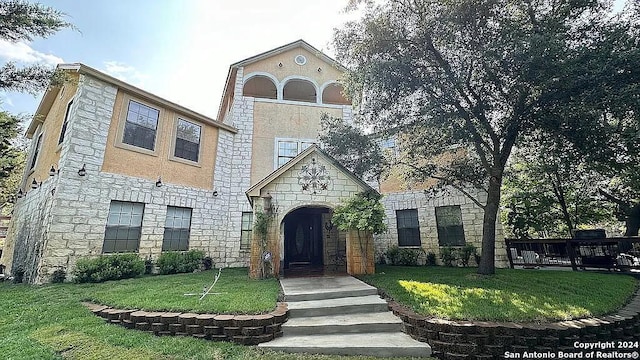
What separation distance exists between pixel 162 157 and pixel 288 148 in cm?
587

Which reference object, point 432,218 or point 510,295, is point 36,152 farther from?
point 510,295

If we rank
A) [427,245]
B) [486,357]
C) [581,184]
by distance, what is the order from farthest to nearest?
1. [581,184]
2. [427,245]
3. [486,357]

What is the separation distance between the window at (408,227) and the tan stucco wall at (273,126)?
20.0ft

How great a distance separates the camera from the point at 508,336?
394 centimetres

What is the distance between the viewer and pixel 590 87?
605cm

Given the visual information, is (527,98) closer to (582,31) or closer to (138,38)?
(582,31)

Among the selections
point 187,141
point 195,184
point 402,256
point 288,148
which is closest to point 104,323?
point 195,184

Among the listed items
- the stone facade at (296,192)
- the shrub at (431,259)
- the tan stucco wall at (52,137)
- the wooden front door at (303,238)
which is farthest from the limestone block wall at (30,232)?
the shrub at (431,259)

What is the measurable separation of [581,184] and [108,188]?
799 inches

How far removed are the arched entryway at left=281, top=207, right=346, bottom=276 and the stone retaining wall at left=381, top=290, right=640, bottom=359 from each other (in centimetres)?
784

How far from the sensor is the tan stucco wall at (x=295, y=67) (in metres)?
15.4

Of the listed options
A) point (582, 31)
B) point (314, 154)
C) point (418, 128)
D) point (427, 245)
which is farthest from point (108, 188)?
point (582, 31)

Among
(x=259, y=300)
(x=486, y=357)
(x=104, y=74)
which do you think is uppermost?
(x=104, y=74)

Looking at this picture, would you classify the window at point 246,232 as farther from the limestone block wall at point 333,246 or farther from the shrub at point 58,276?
the shrub at point 58,276
